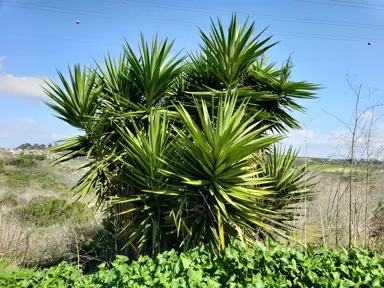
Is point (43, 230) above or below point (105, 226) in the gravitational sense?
below

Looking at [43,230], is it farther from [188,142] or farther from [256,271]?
[256,271]

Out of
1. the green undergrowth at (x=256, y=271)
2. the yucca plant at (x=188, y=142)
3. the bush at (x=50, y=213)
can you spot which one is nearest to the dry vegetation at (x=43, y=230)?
the bush at (x=50, y=213)

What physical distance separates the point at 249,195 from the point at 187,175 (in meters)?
0.80

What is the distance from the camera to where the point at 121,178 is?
4711mm

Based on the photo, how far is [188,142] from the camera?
3.98 metres

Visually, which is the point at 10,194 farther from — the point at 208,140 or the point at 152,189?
the point at 208,140

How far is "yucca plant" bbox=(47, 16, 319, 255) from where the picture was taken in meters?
3.93

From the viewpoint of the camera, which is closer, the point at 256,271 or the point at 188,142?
the point at 256,271

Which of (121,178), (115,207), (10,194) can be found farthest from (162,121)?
(10,194)

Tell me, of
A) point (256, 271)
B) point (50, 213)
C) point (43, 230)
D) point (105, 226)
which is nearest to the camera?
point (256, 271)

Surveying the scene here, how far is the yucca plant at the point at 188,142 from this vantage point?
393cm

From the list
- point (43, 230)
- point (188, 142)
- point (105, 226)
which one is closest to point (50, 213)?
point (43, 230)

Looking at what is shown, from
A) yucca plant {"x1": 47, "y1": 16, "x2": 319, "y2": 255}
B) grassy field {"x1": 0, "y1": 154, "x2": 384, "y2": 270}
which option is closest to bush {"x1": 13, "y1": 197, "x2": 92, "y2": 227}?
grassy field {"x1": 0, "y1": 154, "x2": 384, "y2": 270}

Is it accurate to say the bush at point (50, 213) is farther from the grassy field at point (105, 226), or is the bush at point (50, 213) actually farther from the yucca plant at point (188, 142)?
the yucca plant at point (188, 142)
